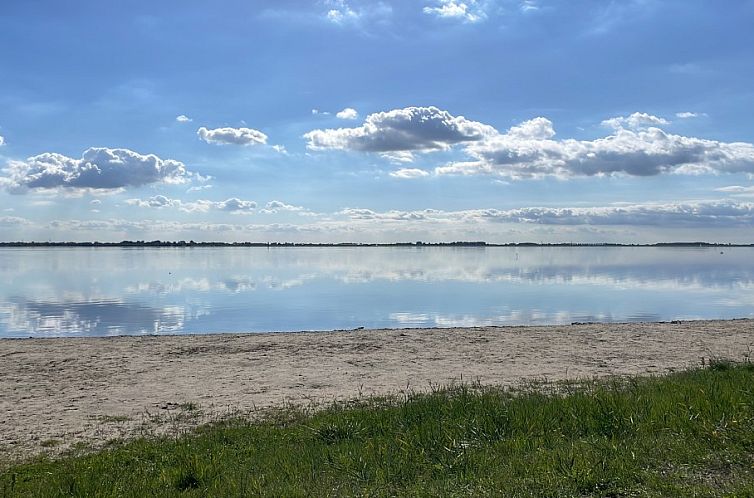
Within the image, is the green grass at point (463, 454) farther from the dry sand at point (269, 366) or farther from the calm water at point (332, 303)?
the calm water at point (332, 303)

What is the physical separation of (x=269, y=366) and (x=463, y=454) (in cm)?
941

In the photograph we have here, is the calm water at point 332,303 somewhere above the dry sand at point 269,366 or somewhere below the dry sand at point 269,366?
below

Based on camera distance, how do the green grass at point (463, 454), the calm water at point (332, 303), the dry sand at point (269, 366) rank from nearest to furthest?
the green grass at point (463, 454)
the dry sand at point (269, 366)
the calm water at point (332, 303)

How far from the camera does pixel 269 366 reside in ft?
49.0

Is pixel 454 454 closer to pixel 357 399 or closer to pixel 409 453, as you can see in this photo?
pixel 409 453

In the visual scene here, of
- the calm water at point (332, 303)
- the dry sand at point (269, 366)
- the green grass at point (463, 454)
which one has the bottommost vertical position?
the calm water at point (332, 303)

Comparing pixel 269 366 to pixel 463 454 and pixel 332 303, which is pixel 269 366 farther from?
pixel 332 303

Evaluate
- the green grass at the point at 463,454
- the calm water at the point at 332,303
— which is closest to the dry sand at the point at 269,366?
the green grass at the point at 463,454

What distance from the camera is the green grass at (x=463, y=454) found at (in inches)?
212

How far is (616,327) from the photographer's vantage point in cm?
2181

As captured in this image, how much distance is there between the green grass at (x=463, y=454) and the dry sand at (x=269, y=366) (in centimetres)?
224

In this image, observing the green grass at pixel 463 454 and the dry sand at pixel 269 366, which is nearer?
the green grass at pixel 463 454

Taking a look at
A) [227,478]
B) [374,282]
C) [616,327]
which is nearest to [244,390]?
[227,478]

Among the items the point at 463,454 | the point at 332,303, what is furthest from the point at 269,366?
the point at 332,303
